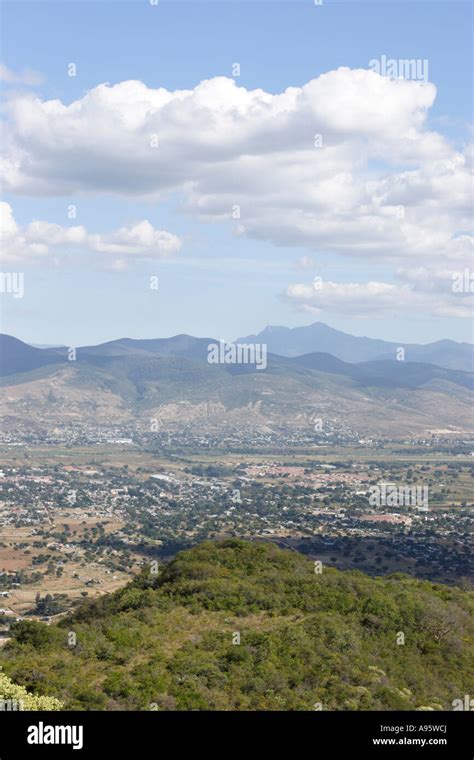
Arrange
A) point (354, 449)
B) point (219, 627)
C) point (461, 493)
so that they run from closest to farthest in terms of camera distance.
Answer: point (219, 627) < point (461, 493) < point (354, 449)

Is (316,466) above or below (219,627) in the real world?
below

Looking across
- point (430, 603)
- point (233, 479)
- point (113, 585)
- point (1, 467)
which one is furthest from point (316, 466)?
point (430, 603)

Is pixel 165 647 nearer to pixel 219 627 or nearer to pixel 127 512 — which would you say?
pixel 219 627

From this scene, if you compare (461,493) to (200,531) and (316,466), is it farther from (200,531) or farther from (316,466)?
(200,531)

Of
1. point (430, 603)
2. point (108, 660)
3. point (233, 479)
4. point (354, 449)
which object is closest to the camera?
point (108, 660)

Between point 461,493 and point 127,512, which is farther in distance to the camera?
point 461,493
